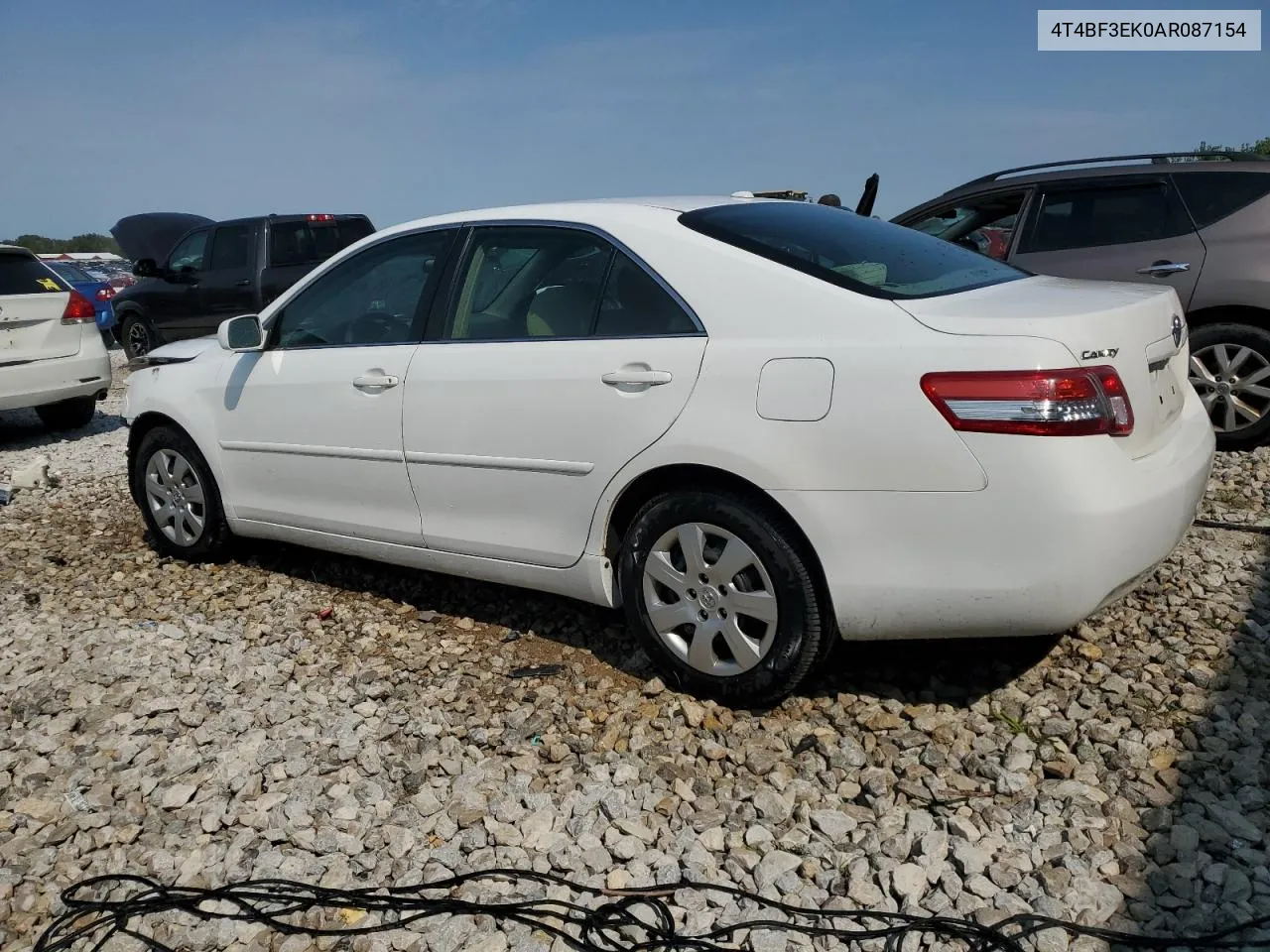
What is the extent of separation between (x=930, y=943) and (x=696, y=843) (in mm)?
659

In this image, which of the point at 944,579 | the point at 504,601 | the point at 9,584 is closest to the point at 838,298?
the point at 944,579

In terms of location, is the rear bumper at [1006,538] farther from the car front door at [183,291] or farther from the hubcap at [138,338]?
the hubcap at [138,338]

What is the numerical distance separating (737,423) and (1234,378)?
167 inches

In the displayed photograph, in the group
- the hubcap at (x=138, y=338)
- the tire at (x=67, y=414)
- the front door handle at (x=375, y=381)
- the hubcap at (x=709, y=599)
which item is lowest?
the hubcap at (x=709, y=599)

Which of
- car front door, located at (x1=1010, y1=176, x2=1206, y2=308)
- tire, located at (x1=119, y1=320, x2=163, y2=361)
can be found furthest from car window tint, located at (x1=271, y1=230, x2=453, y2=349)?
tire, located at (x1=119, y1=320, x2=163, y2=361)

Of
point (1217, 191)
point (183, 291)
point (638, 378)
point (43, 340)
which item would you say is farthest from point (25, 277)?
point (1217, 191)

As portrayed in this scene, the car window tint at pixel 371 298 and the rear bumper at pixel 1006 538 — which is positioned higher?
the car window tint at pixel 371 298

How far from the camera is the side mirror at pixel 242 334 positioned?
176 inches

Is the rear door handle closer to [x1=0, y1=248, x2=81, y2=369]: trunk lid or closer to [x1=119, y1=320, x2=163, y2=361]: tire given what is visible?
[x1=0, y1=248, x2=81, y2=369]: trunk lid

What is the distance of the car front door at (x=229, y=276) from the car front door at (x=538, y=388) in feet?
27.4

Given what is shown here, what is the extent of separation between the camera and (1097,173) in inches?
249

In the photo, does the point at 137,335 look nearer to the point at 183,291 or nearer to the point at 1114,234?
the point at 183,291

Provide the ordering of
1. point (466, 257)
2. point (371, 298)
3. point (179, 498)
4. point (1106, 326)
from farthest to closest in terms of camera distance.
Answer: point (179, 498) → point (371, 298) → point (466, 257) → point (1106, 326)

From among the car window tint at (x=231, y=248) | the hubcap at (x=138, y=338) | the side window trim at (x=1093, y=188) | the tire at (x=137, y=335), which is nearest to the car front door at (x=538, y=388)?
the side window trim at (x=1093, y=188)
